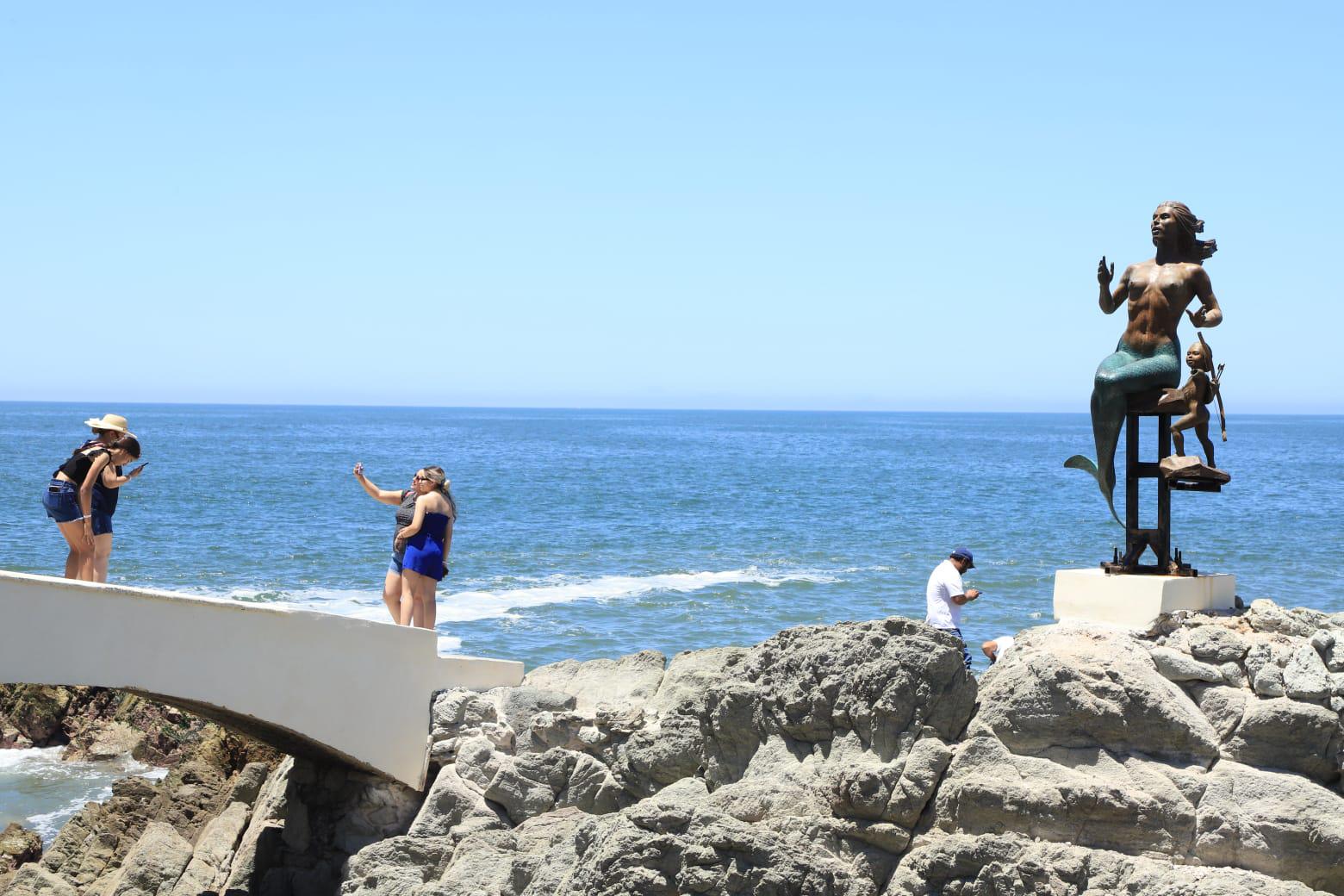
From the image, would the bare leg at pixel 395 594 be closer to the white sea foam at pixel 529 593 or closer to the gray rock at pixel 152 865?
the gray rock at pixel 152 865

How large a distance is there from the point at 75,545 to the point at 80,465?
0.54 meters

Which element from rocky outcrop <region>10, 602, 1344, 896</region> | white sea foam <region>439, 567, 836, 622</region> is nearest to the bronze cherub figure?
rocky outcrop <region>10, 602, 1344, 896</region>

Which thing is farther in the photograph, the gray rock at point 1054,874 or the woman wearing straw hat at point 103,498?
the woman wearing straw hat at point 103,498

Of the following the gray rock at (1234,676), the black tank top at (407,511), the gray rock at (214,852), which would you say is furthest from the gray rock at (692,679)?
the gray rock at (214,852)

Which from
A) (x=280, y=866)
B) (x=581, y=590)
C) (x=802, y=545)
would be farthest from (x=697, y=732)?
(x=802, y=545)

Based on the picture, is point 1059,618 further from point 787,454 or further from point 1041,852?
point 787,454

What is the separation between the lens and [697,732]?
27.9ft

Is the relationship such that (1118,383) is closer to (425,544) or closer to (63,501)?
(425,544)

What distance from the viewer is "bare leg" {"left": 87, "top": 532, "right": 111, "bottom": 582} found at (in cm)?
948

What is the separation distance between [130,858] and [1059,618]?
7.08 meters

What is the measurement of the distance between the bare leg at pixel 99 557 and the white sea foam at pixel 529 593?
8.96m

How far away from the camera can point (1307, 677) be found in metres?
7.59

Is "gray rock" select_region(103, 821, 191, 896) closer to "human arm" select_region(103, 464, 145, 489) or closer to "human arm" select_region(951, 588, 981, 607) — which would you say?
"human arm" select_region(103, 464, 145, 489)

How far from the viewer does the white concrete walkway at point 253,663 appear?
27.8ft
